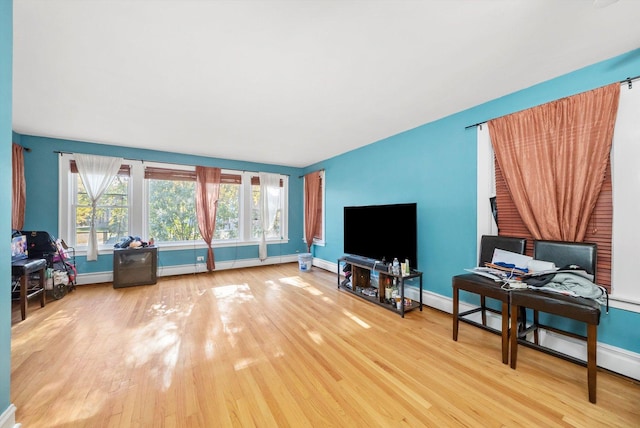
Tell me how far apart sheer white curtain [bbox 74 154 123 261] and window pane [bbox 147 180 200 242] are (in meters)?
0.62

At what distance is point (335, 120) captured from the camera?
10.2 feet

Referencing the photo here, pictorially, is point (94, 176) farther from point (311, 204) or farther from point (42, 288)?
point (311, 204)

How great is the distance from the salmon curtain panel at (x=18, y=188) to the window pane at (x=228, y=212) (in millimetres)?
2782

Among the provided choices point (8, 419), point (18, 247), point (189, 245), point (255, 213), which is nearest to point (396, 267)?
point (8, 419)

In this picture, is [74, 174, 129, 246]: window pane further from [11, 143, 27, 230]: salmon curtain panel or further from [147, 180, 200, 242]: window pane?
[11, 143, 27, 230]: salmon curtain panel

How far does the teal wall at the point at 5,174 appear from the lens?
1256 mm

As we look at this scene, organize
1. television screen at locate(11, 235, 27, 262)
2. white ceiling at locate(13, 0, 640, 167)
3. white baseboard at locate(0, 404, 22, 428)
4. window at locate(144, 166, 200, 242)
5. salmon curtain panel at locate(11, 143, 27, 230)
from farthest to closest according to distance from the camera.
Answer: window at locate(144, 166, 200, 242) → salmon curtain panel at locate(11, 143, 27, 230) → television screen at locate(11, 235, 27, 262) → white ceiling at locate(13, 0, 640, 167) → white baseboard at locate(0, 404, 22, 428)

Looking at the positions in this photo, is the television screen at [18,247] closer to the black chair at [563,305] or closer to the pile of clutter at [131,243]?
the pile of clutter at [131,243]

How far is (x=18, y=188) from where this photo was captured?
138 inches

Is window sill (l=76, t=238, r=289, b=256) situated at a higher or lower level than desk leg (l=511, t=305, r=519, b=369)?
higher

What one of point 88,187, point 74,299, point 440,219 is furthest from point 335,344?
point 88,187

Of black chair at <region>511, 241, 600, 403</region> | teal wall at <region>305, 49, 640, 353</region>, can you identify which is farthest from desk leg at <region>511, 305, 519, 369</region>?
teal wall at <region>305, 49, 640, 353</region>

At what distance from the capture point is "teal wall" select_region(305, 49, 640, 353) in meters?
1.87

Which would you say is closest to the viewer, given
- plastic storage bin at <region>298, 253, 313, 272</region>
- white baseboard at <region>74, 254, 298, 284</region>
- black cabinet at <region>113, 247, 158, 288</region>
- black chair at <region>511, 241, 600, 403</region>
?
black chair at <region>511, 241, 600, 403</region>
